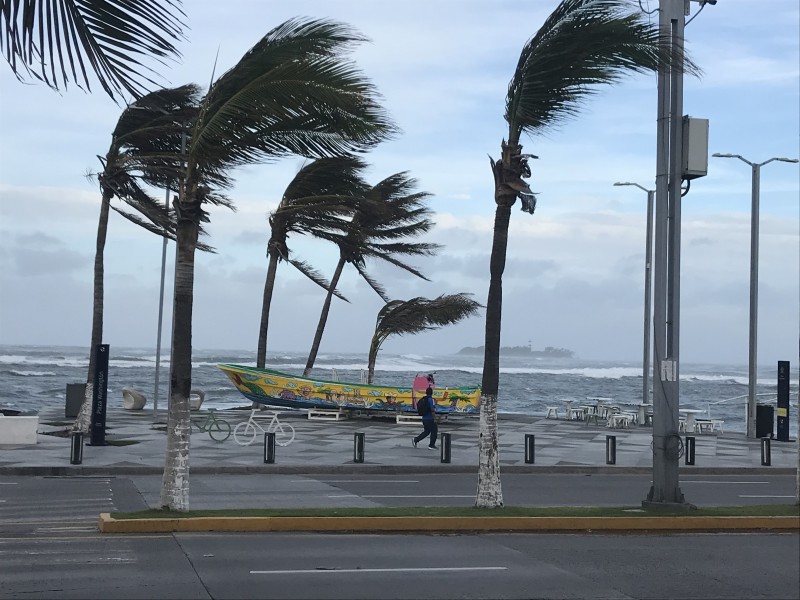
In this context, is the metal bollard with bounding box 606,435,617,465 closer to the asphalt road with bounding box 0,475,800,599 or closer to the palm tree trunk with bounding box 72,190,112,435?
the asphalt road with bounding box 0,475,800,599

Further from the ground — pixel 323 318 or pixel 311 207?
pixel 311 207

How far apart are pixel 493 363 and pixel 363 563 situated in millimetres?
4477

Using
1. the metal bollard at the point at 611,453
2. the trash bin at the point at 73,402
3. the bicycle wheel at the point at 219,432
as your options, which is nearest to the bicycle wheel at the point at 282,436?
the bicycle wheel at the point at 219,432

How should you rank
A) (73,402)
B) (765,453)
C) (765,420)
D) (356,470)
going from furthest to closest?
(73,402) < (765,420) < (765,453) < (356,470)

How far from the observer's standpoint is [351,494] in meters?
17.8

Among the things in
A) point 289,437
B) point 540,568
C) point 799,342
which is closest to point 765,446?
point 799,342

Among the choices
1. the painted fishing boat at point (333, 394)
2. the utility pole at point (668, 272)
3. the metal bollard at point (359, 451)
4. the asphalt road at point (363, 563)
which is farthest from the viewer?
the painted fishing boat at point (333, 394)

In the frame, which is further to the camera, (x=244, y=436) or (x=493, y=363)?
(x=244, y=436)

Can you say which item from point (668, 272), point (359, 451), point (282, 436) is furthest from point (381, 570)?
point (282, 436)

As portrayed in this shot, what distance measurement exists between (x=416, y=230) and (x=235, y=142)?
30.1m

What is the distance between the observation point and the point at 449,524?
13500 millimetres

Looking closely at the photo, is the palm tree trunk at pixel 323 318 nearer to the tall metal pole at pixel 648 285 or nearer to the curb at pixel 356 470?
the tall metal pole at pixel 648 285

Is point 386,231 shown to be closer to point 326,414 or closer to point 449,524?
point 326,414

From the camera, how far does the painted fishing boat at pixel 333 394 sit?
36.3 m
